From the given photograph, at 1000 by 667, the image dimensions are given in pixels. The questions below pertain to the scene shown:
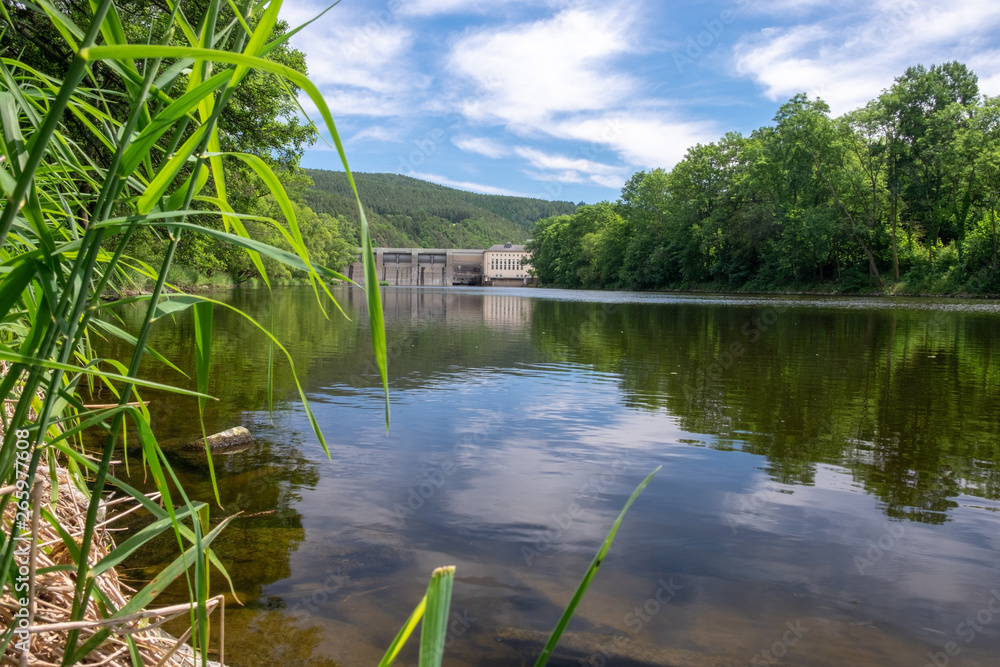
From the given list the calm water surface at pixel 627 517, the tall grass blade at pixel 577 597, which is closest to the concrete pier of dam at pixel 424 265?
the calm water surface at pixel 627 517

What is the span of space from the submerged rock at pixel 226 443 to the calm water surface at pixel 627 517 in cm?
20

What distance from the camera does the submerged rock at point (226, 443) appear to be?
250 inches

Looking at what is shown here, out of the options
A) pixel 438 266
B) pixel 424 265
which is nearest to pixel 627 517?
pixel 424 265

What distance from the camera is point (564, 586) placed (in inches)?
155

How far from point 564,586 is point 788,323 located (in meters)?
21.7

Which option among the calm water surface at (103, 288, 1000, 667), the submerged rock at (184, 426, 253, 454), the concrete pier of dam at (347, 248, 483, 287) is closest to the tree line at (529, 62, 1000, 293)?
the calm water surface at (103, 288, 1000, 667)

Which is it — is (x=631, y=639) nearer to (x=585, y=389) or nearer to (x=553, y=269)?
(x=585, y=389)

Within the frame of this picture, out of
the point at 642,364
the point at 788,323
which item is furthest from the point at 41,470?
the point at 788,323

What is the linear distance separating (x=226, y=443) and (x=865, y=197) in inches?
2230

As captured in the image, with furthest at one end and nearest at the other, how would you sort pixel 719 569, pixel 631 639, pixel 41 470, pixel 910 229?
pixel 910 229 → pixel 719 569 → pixel 631 639 → pixel 41 470

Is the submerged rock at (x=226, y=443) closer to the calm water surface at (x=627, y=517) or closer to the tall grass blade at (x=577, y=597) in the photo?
the calm water surface at (x=627, y=517)

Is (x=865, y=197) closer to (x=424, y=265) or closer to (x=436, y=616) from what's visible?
(x=436, y=616)

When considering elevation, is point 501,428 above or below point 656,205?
below

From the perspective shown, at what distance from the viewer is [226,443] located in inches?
255
